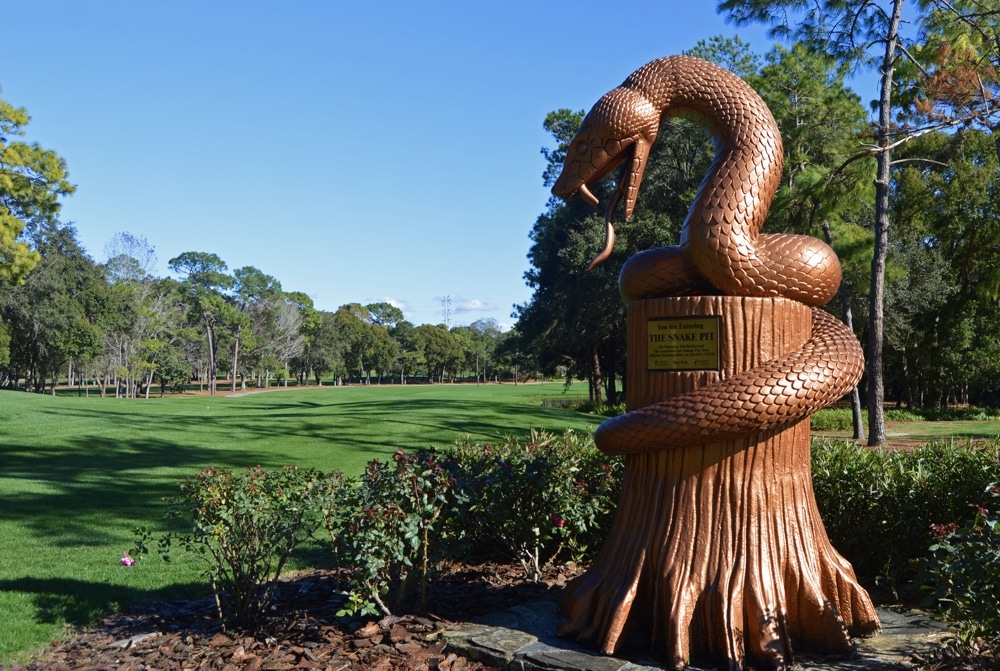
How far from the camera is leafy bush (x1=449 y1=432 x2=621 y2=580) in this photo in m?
5.38

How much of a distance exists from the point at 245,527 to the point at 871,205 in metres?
17.5

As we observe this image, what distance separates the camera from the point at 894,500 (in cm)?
534

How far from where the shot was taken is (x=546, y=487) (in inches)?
216

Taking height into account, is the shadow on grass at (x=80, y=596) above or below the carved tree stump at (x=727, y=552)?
below

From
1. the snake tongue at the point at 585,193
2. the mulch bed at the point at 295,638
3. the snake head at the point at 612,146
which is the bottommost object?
Result: the mulch bed at the point at 295,638

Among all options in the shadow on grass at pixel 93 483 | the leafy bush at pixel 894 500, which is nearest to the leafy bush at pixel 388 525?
the leafy bush at pixel 894 500

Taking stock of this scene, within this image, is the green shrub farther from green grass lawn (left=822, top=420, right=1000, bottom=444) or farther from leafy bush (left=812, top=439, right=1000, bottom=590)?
leafy bush (left=812, top=439, right=1000, bottom=590)

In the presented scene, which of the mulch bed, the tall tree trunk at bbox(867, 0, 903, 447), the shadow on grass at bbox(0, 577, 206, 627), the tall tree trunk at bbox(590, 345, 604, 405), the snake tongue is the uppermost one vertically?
the tall tree trunk at bbox(867, 0, 903, 447)

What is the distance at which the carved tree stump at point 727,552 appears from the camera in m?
3.91

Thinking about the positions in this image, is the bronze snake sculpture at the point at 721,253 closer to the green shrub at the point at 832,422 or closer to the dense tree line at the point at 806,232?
the dense tree line at the point at 806,232

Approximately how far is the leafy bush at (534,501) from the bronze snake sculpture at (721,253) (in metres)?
1.27

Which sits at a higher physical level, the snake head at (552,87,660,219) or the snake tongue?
the snake head at (552,87,660,219)

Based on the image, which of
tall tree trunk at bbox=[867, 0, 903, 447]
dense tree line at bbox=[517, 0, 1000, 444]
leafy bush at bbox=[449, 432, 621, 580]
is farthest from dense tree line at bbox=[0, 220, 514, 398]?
leafy bush at bbox=[449, 432, 621, 580]

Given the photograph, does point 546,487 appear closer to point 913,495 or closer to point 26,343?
point 913,495
